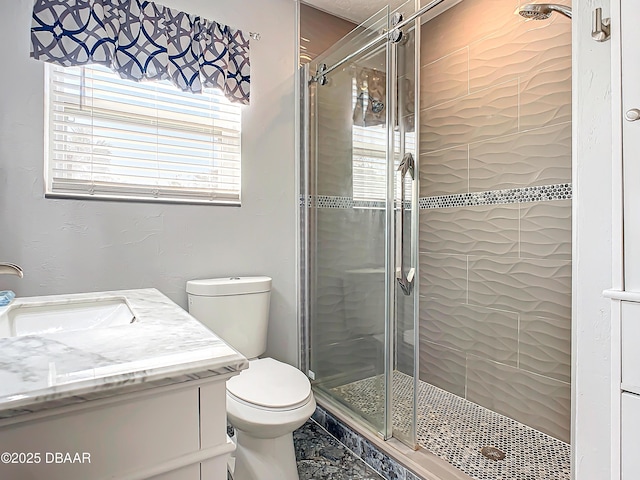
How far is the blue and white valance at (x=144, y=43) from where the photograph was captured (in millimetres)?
1518

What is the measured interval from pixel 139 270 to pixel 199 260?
0.28m

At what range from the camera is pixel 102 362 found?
646 millimetres

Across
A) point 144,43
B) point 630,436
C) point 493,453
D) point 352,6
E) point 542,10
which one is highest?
point 352,6

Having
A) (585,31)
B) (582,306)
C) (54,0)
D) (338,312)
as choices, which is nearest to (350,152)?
(338,312)

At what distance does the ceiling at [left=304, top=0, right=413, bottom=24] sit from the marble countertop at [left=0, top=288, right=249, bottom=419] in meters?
2.11

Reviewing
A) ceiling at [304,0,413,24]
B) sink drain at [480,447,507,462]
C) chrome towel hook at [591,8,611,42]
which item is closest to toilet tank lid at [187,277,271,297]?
sink drain at [480,447,507,462]

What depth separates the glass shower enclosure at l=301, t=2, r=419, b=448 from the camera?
161cm

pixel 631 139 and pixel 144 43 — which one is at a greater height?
pixel 144 43

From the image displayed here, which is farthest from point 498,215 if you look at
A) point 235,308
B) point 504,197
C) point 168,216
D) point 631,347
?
point 168,216

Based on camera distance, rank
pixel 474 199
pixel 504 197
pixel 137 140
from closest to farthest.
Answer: pixel 137 140, pixel 504 197, pixel 474 199

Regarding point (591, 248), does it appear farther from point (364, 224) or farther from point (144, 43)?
point (144, 43)

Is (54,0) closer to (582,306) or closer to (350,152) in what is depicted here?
(350,152)

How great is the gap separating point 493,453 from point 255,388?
1120 mm

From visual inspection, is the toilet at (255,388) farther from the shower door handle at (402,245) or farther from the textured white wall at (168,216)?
the shower door handle at (402,245)
